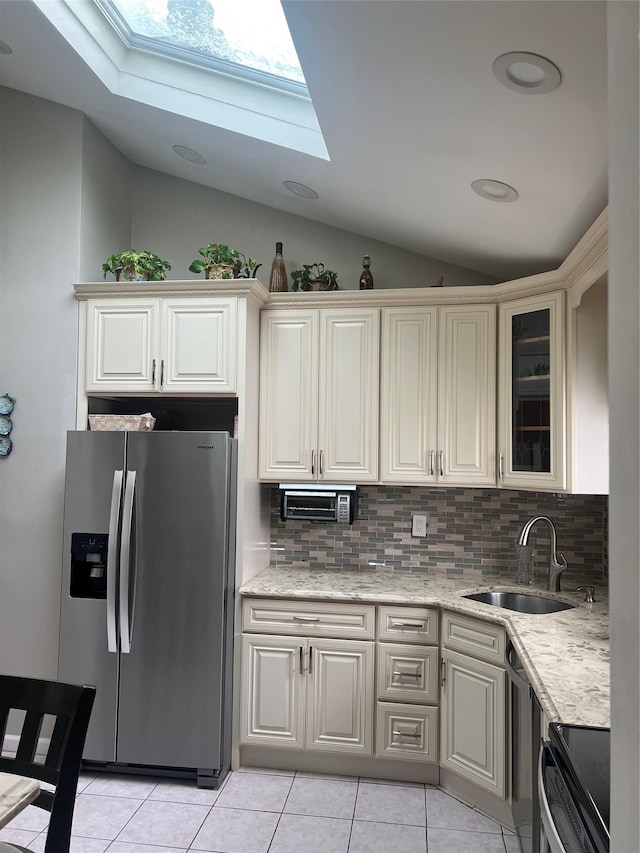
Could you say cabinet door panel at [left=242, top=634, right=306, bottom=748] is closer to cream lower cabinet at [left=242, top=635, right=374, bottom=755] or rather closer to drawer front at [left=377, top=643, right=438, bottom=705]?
cream lower cabinet at [left=242, top=635, right=374, bottom=755]

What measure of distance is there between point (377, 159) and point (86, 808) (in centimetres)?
298

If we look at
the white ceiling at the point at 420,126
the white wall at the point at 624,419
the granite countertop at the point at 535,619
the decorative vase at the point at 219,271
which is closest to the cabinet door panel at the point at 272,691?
the granite countertop at the point at 535,619

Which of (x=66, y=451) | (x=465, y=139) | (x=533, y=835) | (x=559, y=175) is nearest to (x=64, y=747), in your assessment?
(x=533, y=835)

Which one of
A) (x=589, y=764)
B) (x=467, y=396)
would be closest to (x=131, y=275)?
(x=467, y=396)

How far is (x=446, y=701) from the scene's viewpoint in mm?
2941

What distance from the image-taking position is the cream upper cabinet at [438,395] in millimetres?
3295

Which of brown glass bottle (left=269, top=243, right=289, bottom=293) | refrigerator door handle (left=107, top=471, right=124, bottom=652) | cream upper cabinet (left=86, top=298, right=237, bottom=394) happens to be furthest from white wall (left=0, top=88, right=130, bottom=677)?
brown glass bottle (left=269, top=243, right=289, bottom=293)

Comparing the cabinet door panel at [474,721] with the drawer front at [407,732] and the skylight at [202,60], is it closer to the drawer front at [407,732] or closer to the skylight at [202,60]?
the drawer front at [407,732]

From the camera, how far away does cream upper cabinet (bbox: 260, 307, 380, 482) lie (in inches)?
134

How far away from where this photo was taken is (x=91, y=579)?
3047 millimetres

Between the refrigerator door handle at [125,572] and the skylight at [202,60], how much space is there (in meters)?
1.78

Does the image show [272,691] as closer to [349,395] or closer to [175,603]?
[175,603]

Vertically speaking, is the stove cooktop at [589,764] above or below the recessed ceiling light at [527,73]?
below

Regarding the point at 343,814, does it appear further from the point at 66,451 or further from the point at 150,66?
the point at 150,66
